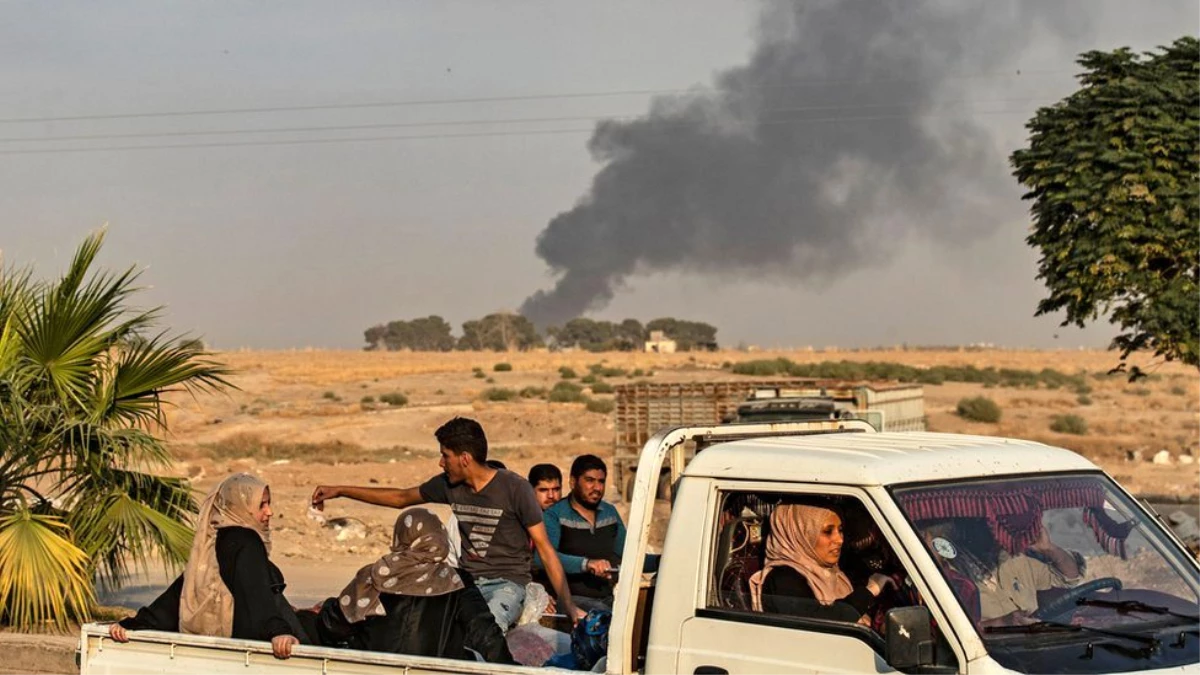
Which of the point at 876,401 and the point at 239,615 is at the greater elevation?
the point at 876,401

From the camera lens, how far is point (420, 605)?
19.2 feet

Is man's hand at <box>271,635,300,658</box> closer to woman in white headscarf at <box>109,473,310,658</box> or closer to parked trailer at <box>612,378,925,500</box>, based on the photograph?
woman in white headscarf at <box>109,473,310,658</box>

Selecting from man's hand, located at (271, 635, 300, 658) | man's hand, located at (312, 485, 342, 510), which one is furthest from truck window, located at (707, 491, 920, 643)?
man's hand, located at (312, 485, 342, 510)

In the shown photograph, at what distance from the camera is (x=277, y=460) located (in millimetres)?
40000

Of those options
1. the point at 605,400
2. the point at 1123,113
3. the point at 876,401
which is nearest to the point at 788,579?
the point at 1123,113

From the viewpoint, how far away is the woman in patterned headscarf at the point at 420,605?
582cm

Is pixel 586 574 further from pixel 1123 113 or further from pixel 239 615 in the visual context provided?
pixel 1123 113

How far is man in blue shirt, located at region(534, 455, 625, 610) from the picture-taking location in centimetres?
764

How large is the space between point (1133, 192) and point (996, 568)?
1335 cm

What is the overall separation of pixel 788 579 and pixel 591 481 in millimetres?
2954

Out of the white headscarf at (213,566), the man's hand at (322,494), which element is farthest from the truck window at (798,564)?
the man's hand at (322,494)

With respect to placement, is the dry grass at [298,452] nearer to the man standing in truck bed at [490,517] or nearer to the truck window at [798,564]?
the man standing in truck bed at [490,517]

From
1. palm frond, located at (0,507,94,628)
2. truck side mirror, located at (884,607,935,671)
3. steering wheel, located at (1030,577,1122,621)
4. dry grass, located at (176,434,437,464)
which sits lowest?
palm frond, located at (0,507,94,628)

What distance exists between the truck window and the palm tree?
6.17 m
